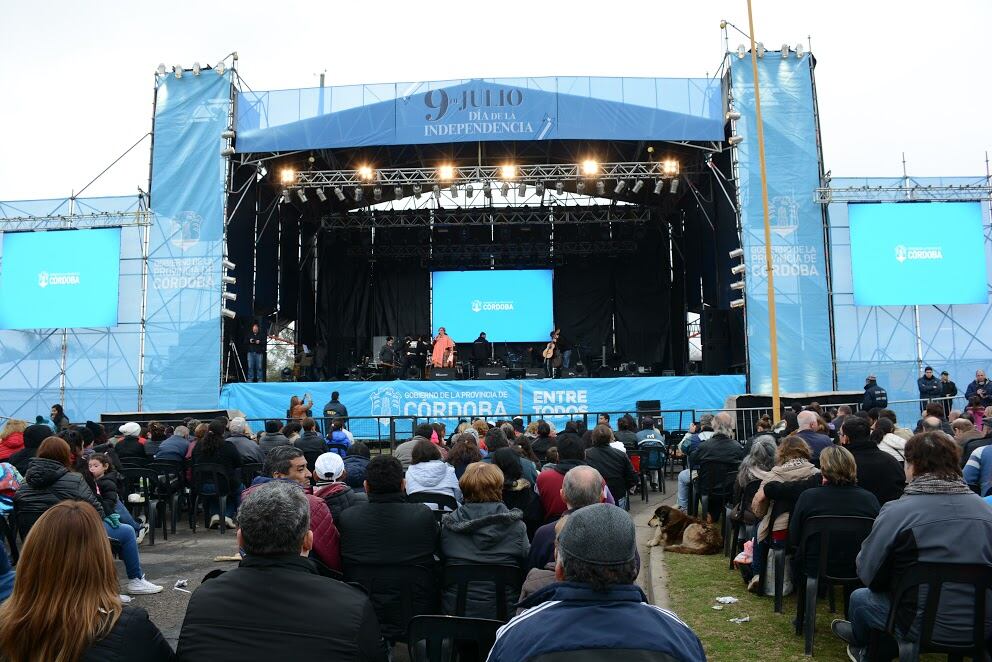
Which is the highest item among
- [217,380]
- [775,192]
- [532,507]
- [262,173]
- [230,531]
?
[262,173]

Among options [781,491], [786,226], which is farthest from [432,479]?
[786,226]

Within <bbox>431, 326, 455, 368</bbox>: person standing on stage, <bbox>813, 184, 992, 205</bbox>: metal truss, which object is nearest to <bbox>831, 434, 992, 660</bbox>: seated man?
<bbox>813, 184, 992, 205</bbox>: metal truss

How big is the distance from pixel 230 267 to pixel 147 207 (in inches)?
88.8

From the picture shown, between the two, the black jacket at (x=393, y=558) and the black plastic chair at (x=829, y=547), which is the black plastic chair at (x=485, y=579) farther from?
the black plastic chair at (x=829, y=547)

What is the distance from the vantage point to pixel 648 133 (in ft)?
52.9

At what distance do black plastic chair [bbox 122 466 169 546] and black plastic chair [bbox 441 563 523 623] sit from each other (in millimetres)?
5004

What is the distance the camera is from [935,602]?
3244 mm

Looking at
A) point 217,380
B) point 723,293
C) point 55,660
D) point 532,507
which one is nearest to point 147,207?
point 217,380

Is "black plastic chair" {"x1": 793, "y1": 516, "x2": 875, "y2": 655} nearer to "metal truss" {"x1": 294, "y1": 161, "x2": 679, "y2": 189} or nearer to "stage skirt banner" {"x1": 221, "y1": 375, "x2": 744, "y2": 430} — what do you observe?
"stage skirt banner" {"x1": 221, "y1": 375, "x2": 744, "y2": 430}

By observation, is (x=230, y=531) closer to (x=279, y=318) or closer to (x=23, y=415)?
(x=23, y=415)

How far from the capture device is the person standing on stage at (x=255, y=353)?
17.7 metres

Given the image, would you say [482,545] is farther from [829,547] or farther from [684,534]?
[684,534]

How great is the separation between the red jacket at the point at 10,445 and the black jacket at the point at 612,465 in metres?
5.35

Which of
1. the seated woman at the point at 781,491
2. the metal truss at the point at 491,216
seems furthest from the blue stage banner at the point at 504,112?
the seated woman at the point at 781,491
